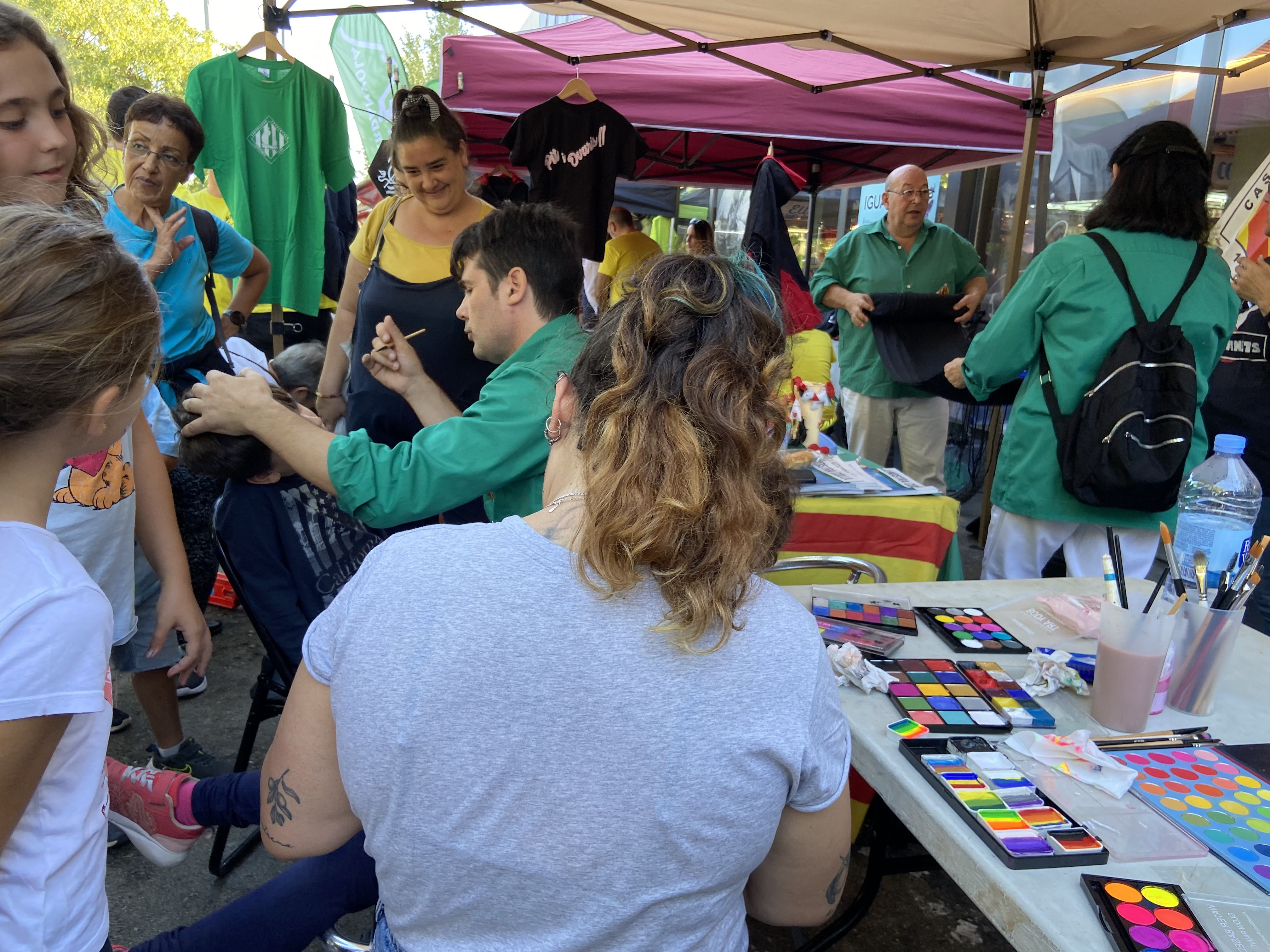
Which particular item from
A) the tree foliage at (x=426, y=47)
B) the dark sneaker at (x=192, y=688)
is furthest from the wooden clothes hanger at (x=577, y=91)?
the tree foliage at (x=426, y=47)

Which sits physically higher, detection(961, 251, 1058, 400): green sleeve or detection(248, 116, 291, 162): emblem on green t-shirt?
detection(248, 116, 291, 162): emblem on green t-shirt

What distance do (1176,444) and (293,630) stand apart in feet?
7.64

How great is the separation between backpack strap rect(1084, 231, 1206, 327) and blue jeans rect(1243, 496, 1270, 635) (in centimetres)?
81

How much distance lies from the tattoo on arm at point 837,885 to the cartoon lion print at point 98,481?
1435 millimetres

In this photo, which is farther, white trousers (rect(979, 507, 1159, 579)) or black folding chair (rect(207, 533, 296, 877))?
white trousers (rect(979, 507, 1159, 579))

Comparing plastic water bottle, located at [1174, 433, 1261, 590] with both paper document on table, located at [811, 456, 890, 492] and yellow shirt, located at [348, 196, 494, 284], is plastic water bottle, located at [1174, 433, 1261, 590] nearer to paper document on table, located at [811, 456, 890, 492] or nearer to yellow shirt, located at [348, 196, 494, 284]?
paper document on table, located at [811, 456, 890, 492]

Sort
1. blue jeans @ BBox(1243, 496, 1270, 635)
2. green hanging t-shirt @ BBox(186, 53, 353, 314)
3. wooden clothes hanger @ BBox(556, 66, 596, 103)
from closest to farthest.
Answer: blue jeans @ BBox(1243, 496, 1270, 635)
green hanging t-shirt @ BBox(186, 53, 353, 314)
wooden clothes hanger @ BBox(556, 66, 596, 103)

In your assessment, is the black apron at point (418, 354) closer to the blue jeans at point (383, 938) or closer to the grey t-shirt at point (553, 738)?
the blue jeans at point (383, 938)

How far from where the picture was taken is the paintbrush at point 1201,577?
1.31 metres

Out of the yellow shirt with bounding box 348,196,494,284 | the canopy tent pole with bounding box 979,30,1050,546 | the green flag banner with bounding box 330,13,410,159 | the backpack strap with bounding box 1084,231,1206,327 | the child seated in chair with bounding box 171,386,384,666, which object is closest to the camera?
the child seated in chair with bounding box 171,386,384,666

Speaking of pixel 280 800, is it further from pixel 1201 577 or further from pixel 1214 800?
pixel 1201 577

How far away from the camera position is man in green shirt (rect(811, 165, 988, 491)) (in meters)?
4.45

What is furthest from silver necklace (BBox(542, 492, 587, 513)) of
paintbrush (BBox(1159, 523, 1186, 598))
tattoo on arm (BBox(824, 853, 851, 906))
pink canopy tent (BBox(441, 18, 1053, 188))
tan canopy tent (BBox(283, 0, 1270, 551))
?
pink canopy tent (BBox(441, 18, 1053, 188))

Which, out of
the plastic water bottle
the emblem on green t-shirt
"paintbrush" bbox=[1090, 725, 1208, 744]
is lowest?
"paintbrush" bbox=[1090, 725, 1208, 744]
